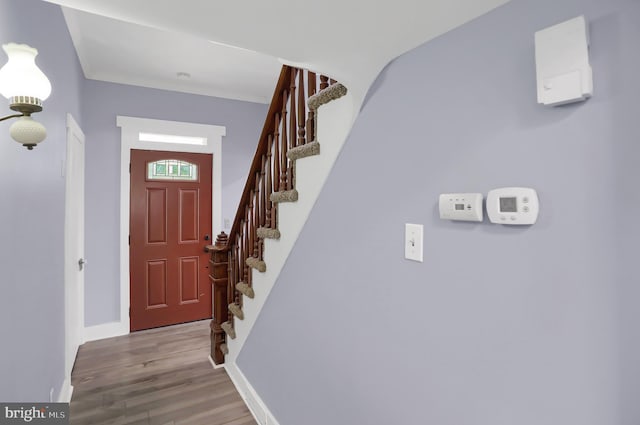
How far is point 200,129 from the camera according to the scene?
13.2 ft

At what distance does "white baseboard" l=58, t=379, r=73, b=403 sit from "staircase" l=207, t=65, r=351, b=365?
1.01 meters

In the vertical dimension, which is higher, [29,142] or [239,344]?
[29,142]

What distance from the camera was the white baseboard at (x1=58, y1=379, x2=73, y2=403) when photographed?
2.27 meters

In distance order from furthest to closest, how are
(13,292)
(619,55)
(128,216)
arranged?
(128,216) → (13,292) → (619,55)

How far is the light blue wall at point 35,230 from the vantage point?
1252 mm

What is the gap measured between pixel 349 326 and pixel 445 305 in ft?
1.74

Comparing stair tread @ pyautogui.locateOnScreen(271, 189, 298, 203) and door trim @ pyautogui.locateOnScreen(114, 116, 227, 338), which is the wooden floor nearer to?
door trim @ pyautogui.locateOnScreen(114, 116, 227, 338)

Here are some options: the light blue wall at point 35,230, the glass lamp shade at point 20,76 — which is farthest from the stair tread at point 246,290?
the glass lamp shade at point 20,76

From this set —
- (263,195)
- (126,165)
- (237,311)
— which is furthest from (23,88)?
(126,165)

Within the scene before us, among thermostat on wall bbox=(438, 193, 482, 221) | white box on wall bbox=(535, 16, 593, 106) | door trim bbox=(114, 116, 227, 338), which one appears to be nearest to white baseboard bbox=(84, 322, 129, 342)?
door trim bbox=(114, 116, 227, 338)

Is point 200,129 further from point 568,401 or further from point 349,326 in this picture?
point 568,401

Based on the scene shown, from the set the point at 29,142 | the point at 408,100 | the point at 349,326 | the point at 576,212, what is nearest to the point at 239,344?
the point at 349,326

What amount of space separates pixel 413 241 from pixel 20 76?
1301 mm

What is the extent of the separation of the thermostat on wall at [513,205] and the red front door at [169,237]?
370 centimetres
